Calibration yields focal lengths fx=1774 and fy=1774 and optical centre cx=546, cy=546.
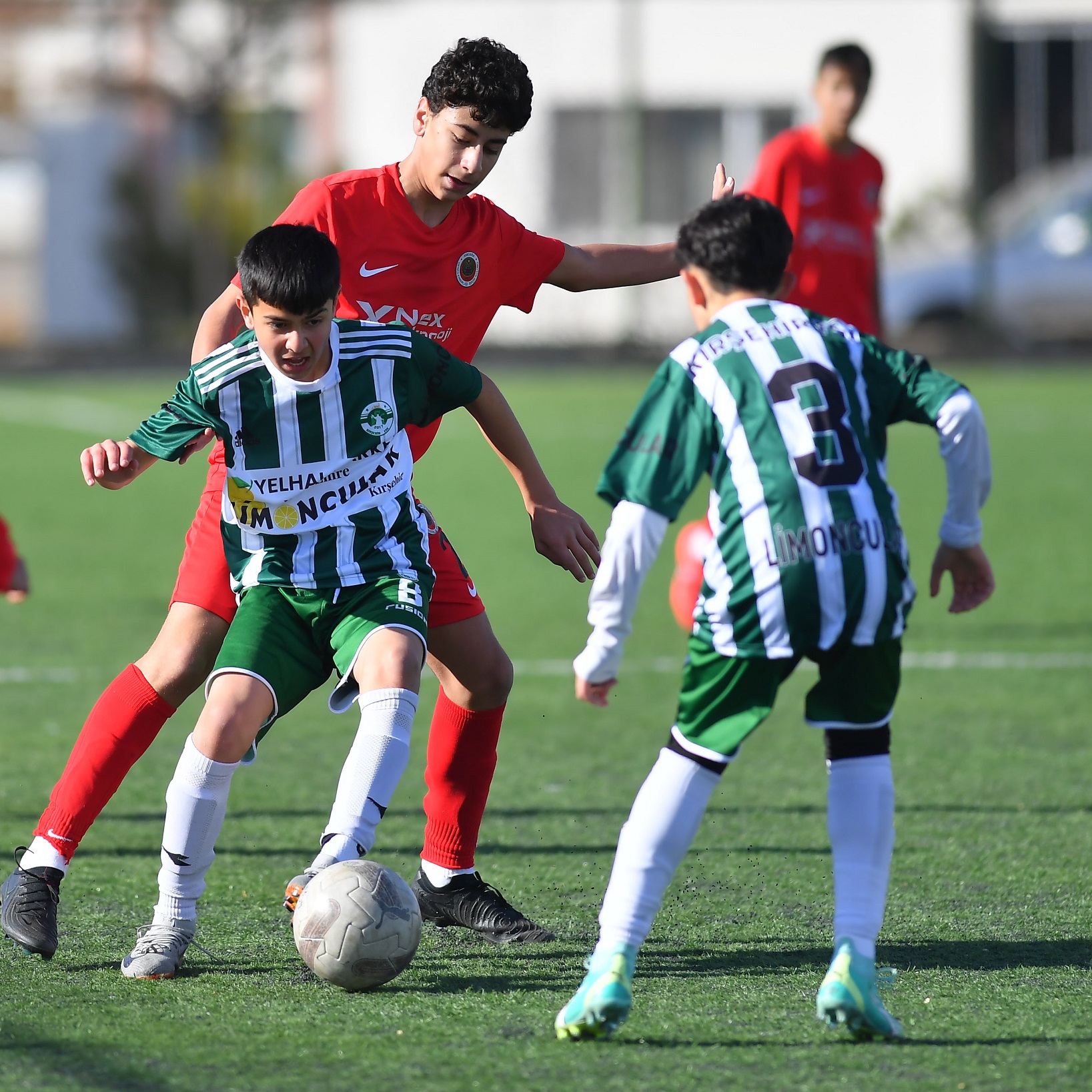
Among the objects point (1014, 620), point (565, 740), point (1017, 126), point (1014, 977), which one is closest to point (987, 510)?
point (1014, 620)

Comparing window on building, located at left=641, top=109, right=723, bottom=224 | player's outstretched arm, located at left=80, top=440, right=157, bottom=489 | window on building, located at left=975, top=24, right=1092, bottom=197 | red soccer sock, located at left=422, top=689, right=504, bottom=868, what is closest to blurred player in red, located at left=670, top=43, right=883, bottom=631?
red soccer sock, located at left=422, top=689, right=504, bottom=868

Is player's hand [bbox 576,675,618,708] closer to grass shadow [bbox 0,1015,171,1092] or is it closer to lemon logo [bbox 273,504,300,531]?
lemon logo [bbox 273,504,300,531]

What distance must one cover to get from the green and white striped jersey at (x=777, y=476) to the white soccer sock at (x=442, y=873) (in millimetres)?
1182

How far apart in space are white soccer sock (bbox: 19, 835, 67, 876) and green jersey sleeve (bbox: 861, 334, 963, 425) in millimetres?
1976

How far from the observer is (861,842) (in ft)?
10.7

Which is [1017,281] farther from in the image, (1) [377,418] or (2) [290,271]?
(2) [290,271]

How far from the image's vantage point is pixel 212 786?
3604 mm

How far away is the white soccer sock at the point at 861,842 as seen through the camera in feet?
10.6

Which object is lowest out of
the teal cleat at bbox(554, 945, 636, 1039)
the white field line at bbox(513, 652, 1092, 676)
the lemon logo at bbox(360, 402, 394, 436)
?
the white field line at bbox(513, 652, 1092, 676)

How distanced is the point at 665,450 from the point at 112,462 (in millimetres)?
1203

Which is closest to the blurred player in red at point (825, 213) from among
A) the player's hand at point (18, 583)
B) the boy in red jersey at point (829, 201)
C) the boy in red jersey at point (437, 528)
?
the boy in red jersey at point (829, 201)

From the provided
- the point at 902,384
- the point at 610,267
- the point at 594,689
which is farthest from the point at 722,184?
the point at 594,689

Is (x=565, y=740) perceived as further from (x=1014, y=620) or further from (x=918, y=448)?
(x=918, y=448)

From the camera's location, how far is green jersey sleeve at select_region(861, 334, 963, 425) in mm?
3232
